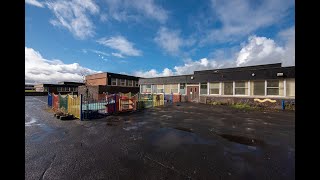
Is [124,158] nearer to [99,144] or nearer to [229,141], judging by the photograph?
[99,144]

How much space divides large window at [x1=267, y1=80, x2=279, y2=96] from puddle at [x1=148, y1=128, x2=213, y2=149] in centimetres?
1572

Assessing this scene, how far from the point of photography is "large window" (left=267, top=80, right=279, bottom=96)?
1789 cm

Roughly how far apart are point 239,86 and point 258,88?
2.19 metres

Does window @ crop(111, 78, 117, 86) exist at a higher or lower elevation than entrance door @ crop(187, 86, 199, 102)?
higher

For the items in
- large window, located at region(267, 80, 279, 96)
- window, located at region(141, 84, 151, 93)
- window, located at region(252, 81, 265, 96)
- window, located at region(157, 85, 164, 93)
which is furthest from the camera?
window, located at region(141, 84, 151, 93)

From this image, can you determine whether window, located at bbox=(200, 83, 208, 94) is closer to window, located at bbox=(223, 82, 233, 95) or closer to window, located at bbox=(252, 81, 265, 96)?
window, located at bbox=(223, 82, 233, 95)

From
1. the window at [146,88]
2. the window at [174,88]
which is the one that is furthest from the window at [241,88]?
the window at [146,88]

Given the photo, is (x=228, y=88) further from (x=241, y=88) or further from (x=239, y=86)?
(x=241, y=88)

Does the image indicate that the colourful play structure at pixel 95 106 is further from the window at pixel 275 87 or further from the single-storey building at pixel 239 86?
the window at pixel 275 87

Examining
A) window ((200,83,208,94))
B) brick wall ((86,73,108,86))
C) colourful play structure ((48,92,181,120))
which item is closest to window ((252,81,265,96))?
window ((200,83,208,94))

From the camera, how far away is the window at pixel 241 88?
66.2 ft
